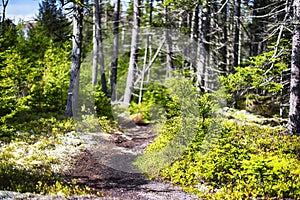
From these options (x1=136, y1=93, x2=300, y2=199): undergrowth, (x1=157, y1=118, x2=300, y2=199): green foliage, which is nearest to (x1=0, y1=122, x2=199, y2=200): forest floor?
(x1=136, y1=93, x2=300, y2=199): undergrowth

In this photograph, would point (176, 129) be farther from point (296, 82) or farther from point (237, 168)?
point (296, 82)

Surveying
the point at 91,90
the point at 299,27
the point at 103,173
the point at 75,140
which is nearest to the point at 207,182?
the point at 103,173

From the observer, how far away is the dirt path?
6932mm

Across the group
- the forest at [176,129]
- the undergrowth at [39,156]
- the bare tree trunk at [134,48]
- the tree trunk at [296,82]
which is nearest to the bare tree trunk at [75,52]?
the forest at [176,129]

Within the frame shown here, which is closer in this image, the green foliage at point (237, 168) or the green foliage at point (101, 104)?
the green foliage at point (237, 168)

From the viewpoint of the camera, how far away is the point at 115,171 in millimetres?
8766

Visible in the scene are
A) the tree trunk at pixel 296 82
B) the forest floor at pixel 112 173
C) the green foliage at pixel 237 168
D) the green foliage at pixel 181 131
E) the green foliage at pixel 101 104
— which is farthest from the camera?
the green foliage at pixel 101 104

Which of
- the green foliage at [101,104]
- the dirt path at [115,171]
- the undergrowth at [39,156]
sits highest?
the green foliage at [101,104]

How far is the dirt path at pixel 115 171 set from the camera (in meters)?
6.93

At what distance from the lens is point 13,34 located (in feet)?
50.0

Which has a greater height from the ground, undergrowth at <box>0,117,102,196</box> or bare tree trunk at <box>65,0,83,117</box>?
bare tree trunk at <box>65,0,83,117</box>

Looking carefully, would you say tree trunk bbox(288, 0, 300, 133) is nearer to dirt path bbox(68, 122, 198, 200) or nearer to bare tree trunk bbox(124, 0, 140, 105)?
dirt path bbox(68, 122, 198, 200)

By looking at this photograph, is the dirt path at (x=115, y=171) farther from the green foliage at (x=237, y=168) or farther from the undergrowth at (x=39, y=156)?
the green foliage at (x=237, y=168)

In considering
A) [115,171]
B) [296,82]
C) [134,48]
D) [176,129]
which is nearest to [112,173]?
[115,171]
